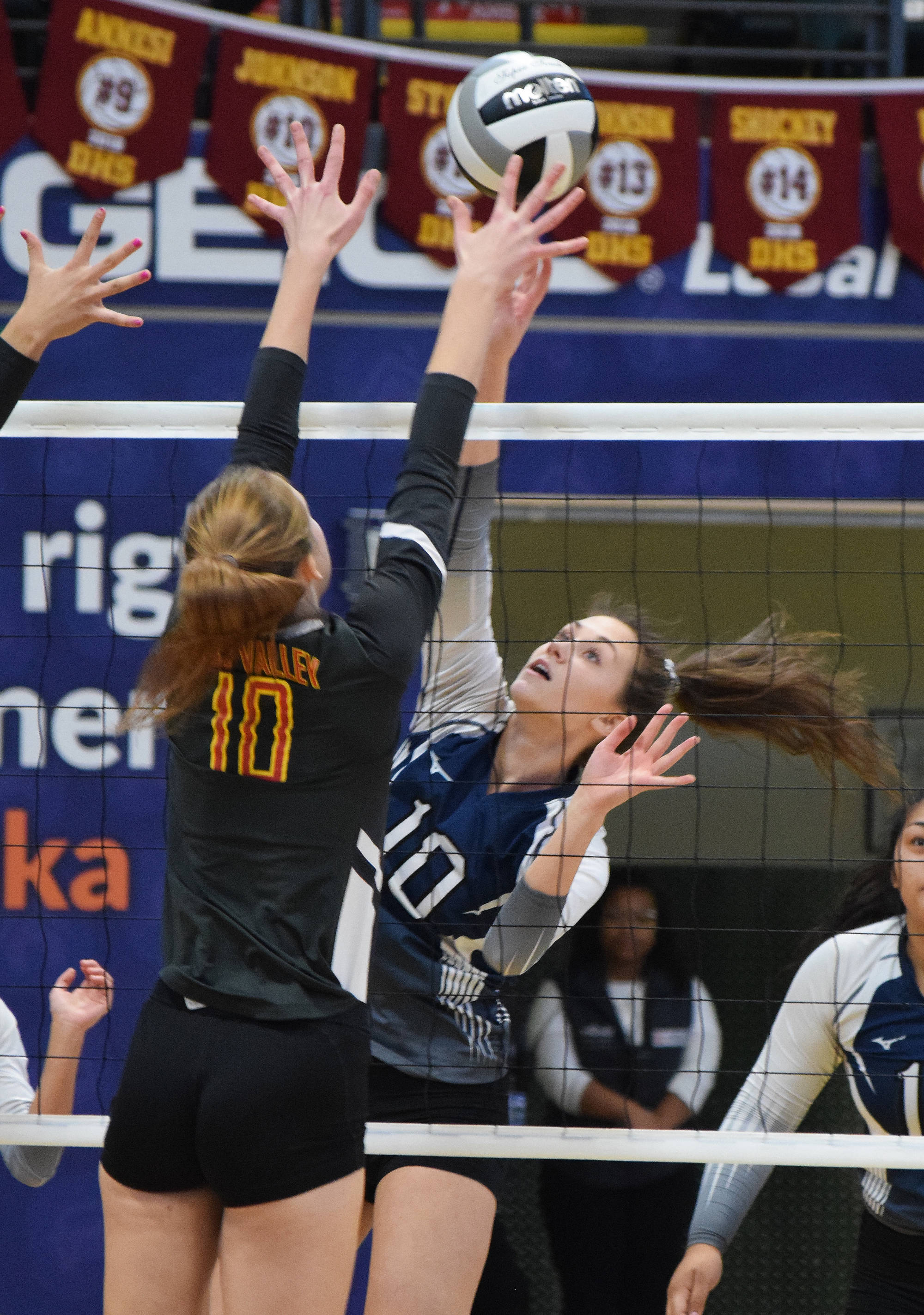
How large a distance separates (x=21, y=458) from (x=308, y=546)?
9.38 ft

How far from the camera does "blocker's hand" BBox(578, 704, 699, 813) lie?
2.24 m

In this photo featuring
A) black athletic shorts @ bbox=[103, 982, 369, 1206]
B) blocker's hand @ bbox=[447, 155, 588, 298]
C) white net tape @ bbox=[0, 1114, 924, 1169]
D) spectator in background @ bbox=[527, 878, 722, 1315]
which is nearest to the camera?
black athletic shorts @ bbox=[103, 982, 369, 1206]

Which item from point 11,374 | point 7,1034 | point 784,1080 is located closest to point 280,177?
point 11,374

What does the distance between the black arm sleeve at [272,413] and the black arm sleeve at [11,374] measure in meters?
0.33

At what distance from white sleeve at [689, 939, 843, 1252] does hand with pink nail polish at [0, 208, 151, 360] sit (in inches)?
71.7

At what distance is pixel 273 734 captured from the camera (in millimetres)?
1730

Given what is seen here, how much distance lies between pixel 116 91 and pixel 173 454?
1.18 m

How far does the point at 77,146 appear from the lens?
4.25 m

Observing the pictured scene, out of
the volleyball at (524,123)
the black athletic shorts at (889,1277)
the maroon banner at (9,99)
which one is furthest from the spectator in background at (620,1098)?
the maroon banner at (9,99)

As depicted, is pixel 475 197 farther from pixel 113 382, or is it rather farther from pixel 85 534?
pixel 85 534

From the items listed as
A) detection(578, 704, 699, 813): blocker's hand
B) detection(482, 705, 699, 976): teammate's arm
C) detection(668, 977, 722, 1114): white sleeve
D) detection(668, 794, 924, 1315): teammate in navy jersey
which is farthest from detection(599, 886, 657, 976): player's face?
detection(578, 704, 699, 813): blocker's hand

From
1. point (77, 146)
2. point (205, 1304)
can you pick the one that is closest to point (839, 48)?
point (77, 146)

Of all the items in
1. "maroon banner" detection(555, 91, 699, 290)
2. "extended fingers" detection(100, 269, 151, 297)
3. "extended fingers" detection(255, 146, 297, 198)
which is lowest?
"extended fingers" detection(100, 269, 151, 297)

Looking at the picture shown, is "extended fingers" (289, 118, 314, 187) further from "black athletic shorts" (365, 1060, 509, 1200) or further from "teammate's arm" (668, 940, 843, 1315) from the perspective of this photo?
"teammate's arm" (668, 940, 843, 1315)
